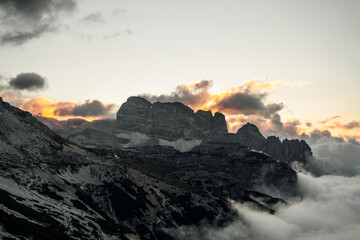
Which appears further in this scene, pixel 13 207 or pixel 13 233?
pixel 13 207

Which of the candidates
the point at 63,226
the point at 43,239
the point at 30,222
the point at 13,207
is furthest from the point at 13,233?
the point at 63,226

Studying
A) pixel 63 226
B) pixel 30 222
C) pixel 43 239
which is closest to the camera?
pixel 43 239

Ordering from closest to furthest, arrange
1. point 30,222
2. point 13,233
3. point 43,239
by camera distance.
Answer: point 13,233 < point 43,239 < point 30,222

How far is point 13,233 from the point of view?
143 meters

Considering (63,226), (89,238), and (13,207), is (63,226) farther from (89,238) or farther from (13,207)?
(13,207)

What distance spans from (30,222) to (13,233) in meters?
31.7

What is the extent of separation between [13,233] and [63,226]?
55989 mm

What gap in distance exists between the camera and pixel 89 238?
19800 cm

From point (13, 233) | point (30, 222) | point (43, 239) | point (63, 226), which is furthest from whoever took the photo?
point (63, 226)

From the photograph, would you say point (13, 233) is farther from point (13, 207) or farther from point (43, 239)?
point (13, 207)

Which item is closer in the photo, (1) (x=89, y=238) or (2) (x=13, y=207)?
(2) (x=13, y=207)

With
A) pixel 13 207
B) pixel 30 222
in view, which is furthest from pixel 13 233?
pixel 13 207

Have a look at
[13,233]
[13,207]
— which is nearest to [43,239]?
[13,233]

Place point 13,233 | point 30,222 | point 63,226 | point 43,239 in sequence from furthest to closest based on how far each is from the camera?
point 63,226
point 30,222
point 43,239
point 13,233
